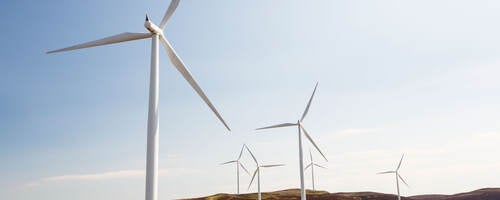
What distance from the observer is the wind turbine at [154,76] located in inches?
1014

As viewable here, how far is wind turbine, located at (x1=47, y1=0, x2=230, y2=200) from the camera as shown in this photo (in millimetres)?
25750

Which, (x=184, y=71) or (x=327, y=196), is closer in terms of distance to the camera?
(x=184, y=71)

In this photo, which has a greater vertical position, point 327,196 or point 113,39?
point 113,39

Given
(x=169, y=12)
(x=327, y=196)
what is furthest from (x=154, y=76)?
(x=327, y=196)

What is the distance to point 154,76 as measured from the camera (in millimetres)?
27641

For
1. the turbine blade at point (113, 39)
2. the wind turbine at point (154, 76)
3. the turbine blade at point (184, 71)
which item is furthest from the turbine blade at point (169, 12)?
the turbine blade at point (113, 39)

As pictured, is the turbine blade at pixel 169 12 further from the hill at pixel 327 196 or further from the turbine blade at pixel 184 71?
the hill at pixel 327 196

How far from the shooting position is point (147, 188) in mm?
25531

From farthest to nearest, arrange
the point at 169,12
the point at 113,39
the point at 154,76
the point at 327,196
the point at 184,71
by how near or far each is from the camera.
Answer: the point at 327,196, the point at 169,12, the point at 184,71, the point at 113,39, the point at 154,76

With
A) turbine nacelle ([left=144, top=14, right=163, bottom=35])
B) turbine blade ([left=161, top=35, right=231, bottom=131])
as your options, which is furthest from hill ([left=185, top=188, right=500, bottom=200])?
turbine nacelle ([left=144, top=14, right=163, bottom=35])

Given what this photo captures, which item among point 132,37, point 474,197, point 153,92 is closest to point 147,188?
point 153,92

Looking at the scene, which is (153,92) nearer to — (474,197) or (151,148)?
(151,148)

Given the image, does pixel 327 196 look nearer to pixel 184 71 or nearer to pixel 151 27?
pixel 184 71

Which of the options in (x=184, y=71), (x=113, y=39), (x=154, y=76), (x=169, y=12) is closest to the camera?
(x=154, y=76)
